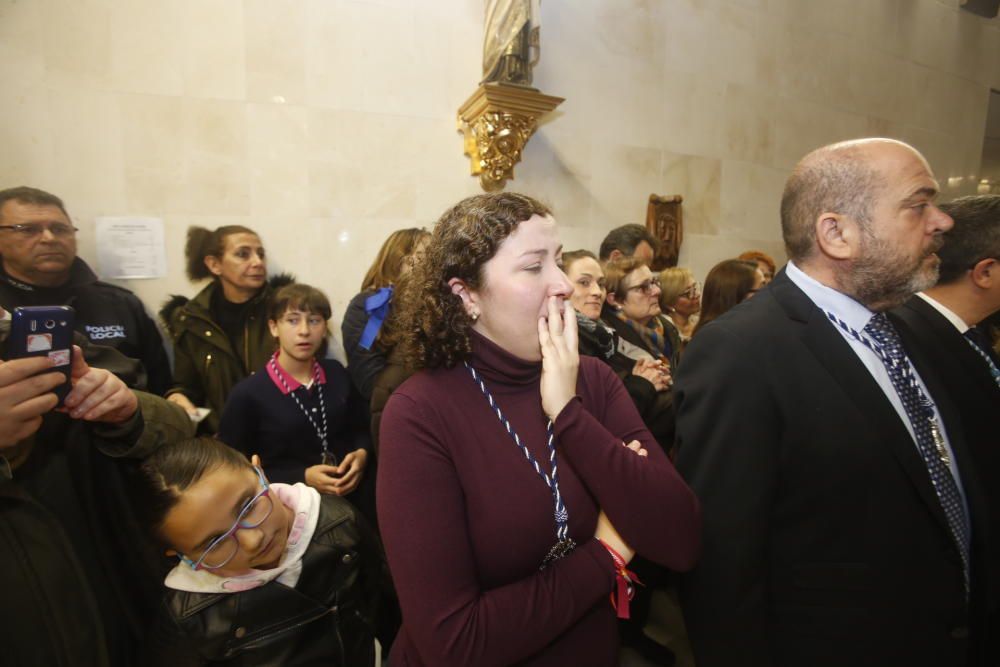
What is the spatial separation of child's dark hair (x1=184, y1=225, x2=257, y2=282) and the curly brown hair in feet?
7.35

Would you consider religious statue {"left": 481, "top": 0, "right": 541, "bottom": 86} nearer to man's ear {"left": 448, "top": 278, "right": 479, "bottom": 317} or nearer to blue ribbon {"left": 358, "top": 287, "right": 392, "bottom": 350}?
blue ribbon {"left": 358, "top": 287, "right": 392, "bottom": 350}

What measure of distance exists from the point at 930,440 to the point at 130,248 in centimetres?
378

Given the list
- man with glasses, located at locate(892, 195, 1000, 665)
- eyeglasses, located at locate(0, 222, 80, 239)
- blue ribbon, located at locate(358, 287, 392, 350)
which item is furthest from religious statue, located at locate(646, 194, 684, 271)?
eyeglasses, located at locate(0, 222, 80, 239)

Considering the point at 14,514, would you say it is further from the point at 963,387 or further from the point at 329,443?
the point at 963,387

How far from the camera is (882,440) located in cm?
123

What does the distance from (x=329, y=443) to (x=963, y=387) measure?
2.50 meters

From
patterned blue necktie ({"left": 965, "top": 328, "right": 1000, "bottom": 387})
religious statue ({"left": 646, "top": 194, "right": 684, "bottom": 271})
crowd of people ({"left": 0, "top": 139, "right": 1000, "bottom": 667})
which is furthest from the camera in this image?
religious statue ({"left": 646, "top": 194, "right": 684, "bottom": 271})

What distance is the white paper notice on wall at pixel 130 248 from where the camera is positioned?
2949 mm

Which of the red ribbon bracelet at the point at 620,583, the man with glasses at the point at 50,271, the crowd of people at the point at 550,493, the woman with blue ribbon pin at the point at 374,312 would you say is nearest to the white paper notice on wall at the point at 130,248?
the man with glasses at the point at 50,271

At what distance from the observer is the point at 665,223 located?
4.40 meters

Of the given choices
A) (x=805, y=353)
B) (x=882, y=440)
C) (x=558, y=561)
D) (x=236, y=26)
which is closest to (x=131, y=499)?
(x=558, y=561)

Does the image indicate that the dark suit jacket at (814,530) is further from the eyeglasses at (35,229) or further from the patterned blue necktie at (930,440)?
the eyeglasses at (35,229)

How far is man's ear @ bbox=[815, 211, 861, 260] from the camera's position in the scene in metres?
1.40

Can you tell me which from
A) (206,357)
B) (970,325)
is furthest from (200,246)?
(970,325)
